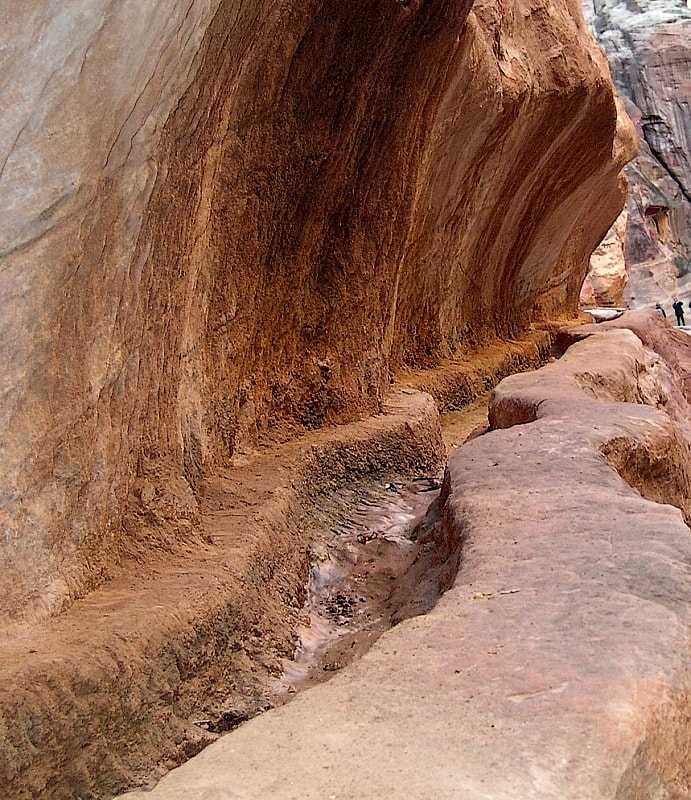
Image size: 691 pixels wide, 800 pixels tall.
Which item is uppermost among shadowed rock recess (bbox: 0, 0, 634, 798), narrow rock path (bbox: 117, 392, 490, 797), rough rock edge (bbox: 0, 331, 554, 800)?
shadowed rock recess (bbox: 0, 0, 634, 798)

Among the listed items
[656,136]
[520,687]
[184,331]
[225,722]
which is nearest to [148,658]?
[225,722]

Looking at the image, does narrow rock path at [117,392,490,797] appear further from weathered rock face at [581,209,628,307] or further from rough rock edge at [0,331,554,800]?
weathered rock face at [581,209,628,307]

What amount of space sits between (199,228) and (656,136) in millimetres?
23803

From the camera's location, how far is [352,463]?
4.55 m

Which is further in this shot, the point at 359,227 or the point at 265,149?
the point at 359,227

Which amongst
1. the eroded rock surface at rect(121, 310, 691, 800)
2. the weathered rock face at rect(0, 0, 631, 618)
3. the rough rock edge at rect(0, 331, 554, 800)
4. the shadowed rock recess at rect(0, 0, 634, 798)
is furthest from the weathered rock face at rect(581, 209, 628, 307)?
the eroded rock surface at rect(121, 310, 691, 800)

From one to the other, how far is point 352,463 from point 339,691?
2656mm

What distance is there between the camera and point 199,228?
3.33m

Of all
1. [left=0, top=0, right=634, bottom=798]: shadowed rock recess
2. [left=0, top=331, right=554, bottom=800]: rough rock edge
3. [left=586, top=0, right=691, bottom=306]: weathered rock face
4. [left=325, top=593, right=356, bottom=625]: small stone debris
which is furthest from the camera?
[left=586, top=0, right=691, bottom=306]: weathered rock face

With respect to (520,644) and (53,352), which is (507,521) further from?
(53,352)

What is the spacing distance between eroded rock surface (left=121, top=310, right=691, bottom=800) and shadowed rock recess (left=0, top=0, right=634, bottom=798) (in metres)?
0.67

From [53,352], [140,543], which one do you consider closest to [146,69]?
[53,352]

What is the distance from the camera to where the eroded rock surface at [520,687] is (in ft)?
4.97

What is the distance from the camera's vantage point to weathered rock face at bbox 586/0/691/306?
24.2m
